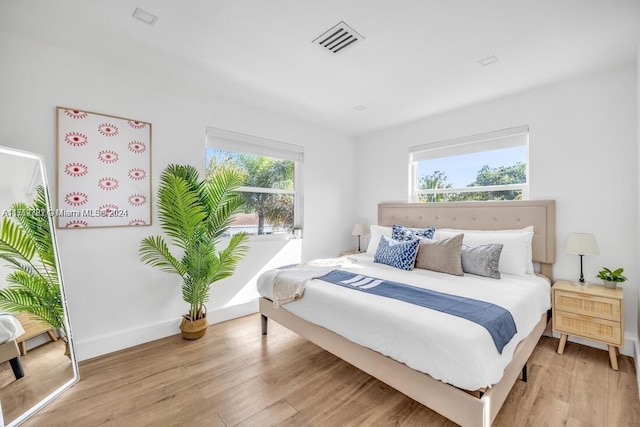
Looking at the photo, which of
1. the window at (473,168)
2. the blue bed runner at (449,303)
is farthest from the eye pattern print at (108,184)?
the window at (473,168)

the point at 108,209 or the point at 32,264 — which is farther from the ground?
the point at 108,209

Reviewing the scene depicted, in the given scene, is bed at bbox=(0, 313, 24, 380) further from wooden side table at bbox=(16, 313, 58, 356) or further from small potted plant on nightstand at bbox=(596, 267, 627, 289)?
small potted plant on nightstand at bbox=(596, 267, 627, 289)

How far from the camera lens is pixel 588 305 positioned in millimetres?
2246

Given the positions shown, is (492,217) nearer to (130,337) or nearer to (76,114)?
(130,337)

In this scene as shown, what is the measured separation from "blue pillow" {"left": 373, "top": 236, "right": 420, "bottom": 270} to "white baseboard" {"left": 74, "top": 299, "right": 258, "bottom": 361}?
72.5 inches

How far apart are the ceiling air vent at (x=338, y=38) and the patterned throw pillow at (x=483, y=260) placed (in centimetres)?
205

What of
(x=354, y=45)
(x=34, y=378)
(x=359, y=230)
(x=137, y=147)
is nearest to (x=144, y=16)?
(x=137, y=147)

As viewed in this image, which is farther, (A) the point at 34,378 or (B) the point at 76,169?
(B) the point at 76,169

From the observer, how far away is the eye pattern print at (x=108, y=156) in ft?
7.77

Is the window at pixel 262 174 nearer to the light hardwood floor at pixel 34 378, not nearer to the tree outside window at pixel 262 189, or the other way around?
the tree outside window at pixel 262 189

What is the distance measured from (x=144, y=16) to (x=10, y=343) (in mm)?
2198

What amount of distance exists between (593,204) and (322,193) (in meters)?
2.92

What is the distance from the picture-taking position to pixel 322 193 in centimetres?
411

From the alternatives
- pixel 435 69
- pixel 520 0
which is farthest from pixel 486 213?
pixel 520 0
